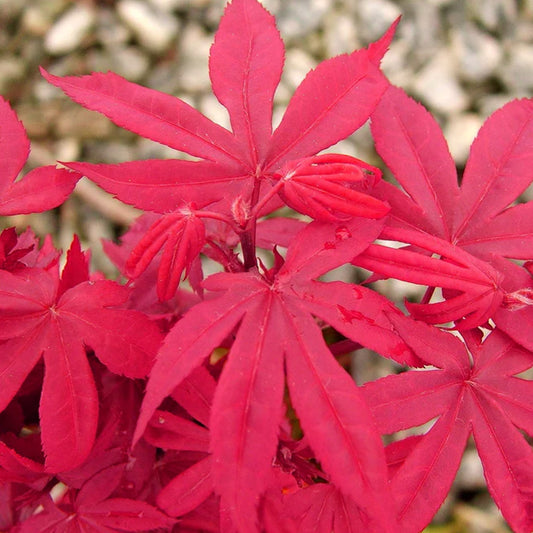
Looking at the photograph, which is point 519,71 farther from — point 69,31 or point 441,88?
point 69,31

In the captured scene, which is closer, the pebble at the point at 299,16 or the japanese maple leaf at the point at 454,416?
the japanese maple leaf at the point at 454,416

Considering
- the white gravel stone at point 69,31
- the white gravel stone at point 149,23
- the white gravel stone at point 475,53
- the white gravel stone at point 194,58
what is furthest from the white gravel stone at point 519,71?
the white gravel stone at point 69,31

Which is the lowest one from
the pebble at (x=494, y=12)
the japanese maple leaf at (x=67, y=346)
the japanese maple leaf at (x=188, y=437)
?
the japanese maple leaf at (x=188, y=437)

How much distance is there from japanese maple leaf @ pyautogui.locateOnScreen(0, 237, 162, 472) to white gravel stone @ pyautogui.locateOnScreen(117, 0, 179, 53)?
1702 millimetres

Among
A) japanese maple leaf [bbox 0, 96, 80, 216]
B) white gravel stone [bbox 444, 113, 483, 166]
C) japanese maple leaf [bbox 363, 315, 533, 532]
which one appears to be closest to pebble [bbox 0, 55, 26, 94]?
white gravel stone [bbox 444, 113, 483, 166]

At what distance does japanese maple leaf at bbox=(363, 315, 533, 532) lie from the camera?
426 mm

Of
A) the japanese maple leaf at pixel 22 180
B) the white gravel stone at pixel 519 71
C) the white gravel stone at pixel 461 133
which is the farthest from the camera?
the white gravel stone at pixel 519 71

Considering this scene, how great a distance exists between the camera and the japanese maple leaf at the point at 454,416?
0.43 m

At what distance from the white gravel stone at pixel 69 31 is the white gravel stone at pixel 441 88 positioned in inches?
42.0

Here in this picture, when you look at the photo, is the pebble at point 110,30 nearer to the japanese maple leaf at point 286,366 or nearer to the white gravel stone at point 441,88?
the white gravel stone at point 441,88

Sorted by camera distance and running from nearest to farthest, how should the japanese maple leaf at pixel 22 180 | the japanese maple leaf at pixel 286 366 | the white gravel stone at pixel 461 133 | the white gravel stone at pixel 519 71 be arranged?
the japanese maple leaf at pixel 286 366 → the japanese maple leaf at pixel 22 180 → the white gravel stone at pixel 461 133 → the white gravel stone at pixel 519 71

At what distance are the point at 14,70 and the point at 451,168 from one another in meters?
1.87

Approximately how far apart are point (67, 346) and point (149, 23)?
68.8 inches

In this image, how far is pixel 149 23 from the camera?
198 centimetres
